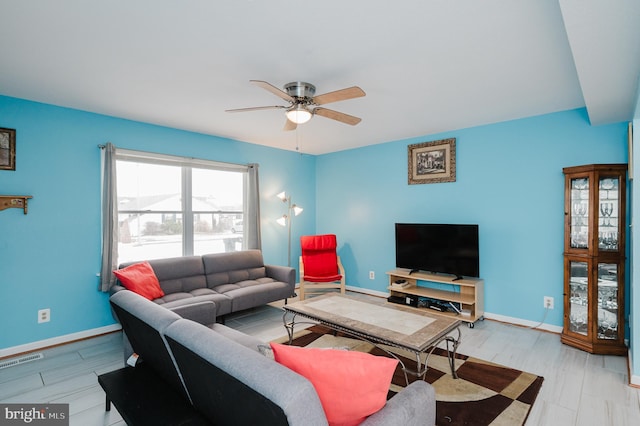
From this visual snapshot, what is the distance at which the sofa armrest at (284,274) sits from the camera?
4363mm

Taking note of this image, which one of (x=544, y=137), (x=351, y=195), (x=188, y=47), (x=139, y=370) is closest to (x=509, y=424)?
(x=139, y=370)

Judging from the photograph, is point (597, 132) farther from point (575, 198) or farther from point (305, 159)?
point (305, 159)

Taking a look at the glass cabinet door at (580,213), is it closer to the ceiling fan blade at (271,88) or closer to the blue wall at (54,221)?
the ceiling fan blade at (271,88)

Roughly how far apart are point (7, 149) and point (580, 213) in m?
5.54

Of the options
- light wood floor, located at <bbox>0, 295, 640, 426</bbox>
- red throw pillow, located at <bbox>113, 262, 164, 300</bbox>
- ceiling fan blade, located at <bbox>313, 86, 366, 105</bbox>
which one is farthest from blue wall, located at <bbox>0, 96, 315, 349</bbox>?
ceiling fan blade, located at <bbox>313, 86, 366, 105</bbox>

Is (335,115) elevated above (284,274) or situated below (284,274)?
above

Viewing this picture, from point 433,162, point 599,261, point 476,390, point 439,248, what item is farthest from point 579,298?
point 433,162

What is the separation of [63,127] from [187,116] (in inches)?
47.6

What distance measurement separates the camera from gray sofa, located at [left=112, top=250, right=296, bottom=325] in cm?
353

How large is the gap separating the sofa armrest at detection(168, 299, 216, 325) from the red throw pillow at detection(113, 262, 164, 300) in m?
0.56

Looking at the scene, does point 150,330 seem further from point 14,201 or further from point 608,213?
point 608,213

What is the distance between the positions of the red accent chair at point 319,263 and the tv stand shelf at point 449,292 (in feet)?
2.89

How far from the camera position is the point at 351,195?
548cm

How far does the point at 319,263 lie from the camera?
195 inches
